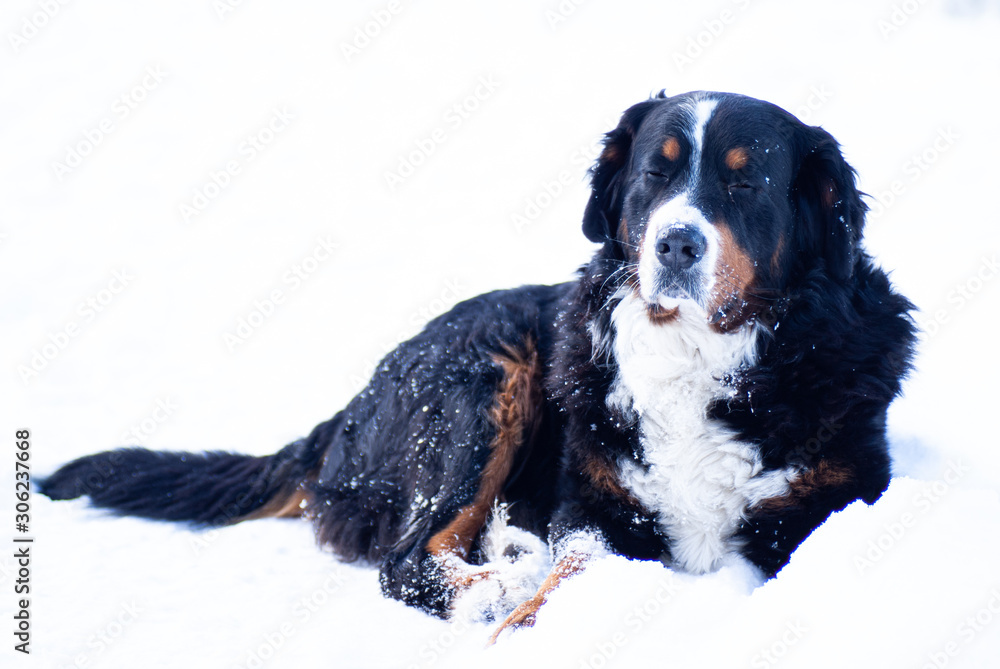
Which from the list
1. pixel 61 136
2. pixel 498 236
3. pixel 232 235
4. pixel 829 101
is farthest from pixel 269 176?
pixel 829 101

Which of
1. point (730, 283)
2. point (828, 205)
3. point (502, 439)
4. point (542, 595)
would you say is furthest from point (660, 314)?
point (542, 595)

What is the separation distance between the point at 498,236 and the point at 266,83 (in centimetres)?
667

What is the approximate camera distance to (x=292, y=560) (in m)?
3.64

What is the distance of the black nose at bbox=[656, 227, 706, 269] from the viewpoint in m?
2.78

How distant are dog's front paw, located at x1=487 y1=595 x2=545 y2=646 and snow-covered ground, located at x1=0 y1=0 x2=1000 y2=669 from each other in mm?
146

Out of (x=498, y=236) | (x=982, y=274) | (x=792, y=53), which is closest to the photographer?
(x=982, y=274)

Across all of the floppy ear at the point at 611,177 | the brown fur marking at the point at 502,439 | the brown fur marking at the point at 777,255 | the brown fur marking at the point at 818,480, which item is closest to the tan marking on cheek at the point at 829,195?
the brown fur marking at the point at 777,255

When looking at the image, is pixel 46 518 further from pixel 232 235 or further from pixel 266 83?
pixel 266 83

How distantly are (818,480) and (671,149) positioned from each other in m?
1.41

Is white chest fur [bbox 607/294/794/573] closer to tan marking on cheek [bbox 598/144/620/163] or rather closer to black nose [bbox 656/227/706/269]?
black nose [bbox 656/227/706/269]

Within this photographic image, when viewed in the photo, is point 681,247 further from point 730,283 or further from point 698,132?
point 698,132

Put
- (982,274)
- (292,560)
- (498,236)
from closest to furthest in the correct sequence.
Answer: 1. (292,560)
2. (982,274)
3. (498,236)

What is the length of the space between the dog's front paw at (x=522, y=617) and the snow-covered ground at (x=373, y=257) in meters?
0.15

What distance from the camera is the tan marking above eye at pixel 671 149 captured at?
312cm
